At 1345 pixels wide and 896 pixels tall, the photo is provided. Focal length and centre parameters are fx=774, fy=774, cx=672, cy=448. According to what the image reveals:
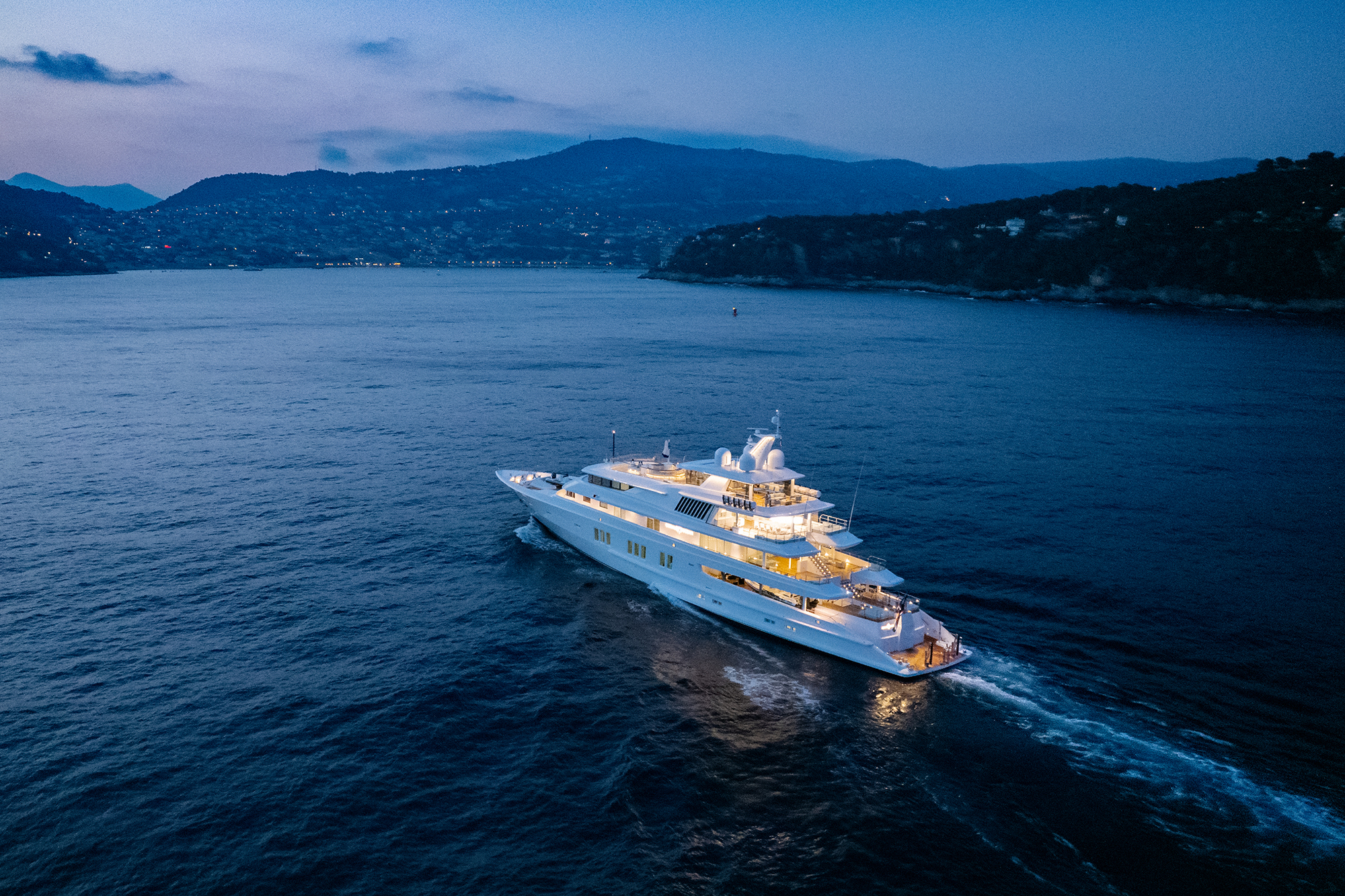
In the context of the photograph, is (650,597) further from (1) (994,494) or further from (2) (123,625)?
(1) (994,494)

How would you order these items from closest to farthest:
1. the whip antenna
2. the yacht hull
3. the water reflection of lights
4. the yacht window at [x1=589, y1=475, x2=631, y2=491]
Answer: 1. the water reflection of lights
2. the yacht hull
3. the yacht window at [x1=589, y1=475, x2=631, y2=491]
4. the whip antenna

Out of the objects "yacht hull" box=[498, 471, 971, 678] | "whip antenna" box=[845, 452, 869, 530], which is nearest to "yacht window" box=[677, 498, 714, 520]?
"yacht hull" box=[498, 471, 971, 678]

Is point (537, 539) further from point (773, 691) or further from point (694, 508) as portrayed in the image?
point (773, 691)

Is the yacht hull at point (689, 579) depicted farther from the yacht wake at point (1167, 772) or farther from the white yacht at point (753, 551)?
the yacht wake at point (1167, 772)

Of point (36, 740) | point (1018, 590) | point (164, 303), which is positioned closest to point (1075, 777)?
point (1018, 590)

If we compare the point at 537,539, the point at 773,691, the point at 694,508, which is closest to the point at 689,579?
the point at 694,508

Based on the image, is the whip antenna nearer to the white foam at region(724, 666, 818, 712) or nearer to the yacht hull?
the yacht hull

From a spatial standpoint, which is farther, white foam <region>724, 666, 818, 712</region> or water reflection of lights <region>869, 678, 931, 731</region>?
white foam <region>724, 666, 818, 712</region>
